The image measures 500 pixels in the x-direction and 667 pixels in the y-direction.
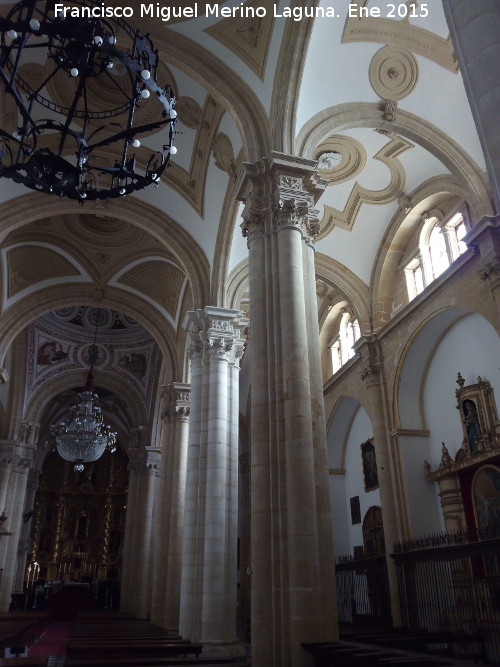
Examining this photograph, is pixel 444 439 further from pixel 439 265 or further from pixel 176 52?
pixel 176 52

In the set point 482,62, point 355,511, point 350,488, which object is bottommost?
point 355,511

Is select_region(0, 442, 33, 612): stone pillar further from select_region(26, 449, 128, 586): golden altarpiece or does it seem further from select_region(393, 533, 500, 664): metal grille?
select_region(393, 533, 500, 664): metal grille

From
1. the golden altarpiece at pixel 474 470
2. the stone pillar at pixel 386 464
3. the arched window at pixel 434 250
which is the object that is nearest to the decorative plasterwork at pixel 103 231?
the stone pillar at pixel 386 464

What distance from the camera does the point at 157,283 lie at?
17.7 meters

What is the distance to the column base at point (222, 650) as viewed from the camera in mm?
9430

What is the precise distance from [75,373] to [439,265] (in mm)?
15925

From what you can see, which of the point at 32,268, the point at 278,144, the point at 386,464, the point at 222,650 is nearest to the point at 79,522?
the point at 32,268

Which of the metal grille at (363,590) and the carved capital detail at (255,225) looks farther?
the metal grille at (363,590)

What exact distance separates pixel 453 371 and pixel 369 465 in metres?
4.42

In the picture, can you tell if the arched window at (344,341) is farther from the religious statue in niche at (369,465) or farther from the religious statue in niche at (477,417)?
the religious statue in niche at (477,417)

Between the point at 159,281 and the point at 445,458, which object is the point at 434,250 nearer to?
the point at 445,458

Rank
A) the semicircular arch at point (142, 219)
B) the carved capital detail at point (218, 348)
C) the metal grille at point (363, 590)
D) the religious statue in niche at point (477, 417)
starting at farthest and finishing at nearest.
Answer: the semicircular arch at point (142, 219) → the metal grille at point (363, 590) → the carved capital detail at point (218, 348) → the religious statue in niche at point (477, 417)

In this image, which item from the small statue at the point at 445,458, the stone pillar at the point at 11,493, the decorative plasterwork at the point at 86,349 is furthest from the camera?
the decorative plasterwork at the point at 86,349

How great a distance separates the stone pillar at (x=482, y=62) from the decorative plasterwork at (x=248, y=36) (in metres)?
6.66
